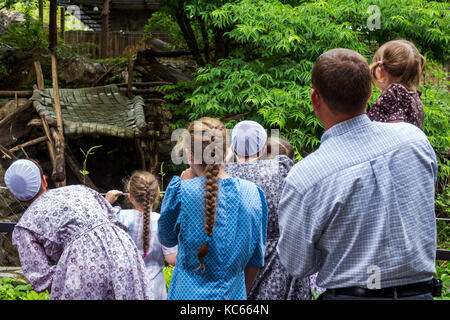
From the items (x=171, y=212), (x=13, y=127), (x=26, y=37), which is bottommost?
(x=13, y=127)

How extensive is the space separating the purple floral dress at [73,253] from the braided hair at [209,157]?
1.19 feet

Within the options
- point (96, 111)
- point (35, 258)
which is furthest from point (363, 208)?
point (96, 111)

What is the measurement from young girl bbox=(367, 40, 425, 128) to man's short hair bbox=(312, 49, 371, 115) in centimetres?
72

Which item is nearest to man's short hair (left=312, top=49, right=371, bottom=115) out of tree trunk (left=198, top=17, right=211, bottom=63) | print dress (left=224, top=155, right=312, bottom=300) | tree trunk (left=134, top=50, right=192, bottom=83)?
print dress (left=224, top=155, right=312, bottom=300)

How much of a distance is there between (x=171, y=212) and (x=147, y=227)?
724mm

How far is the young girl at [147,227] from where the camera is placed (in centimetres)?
288

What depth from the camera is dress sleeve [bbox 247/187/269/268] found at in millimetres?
2293

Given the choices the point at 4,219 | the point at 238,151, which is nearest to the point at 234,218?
the point at 238,151

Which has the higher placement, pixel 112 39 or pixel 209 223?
pixel 112 39

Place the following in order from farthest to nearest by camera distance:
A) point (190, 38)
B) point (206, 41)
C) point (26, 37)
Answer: point (26, 37), point (190, 38), point (206, 41)

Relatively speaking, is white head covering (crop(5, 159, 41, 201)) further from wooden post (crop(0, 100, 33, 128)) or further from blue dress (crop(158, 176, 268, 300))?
wooden post (crop(0, 100, 33, 128))

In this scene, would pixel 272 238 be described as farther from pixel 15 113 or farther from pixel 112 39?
pixel 112 39

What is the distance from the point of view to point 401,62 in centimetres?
238

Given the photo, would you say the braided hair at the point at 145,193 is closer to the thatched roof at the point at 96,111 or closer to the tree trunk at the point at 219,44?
the tree trunk at the point at 219,44
